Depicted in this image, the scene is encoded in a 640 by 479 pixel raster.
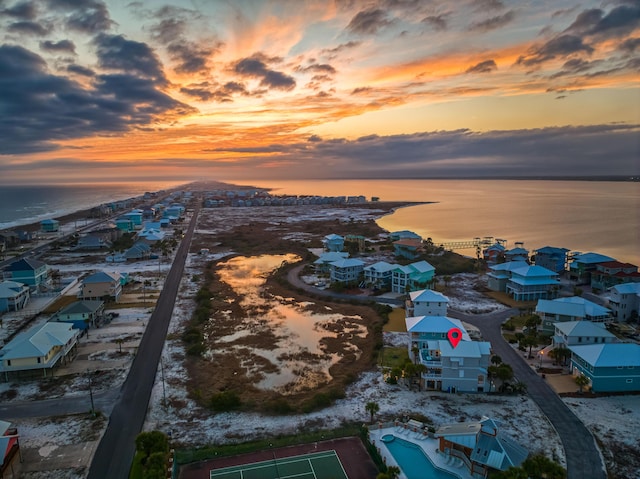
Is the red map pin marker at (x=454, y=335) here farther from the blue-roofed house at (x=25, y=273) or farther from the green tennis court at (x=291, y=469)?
the blue-roofed house at (x=25, y=273)

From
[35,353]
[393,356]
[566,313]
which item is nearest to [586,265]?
[566,313]

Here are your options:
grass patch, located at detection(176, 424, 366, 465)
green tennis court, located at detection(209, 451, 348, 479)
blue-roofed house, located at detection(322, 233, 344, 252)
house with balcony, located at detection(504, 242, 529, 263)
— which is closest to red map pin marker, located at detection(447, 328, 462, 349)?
grass patch, located at detection(176, 424, 366, 465)

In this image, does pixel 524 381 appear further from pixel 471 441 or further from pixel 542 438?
pixel 471 441

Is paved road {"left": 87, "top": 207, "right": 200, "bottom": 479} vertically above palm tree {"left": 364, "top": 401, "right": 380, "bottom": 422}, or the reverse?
palm tree {"left": 364, "top": 401, "right": 380, "bottom": 422}

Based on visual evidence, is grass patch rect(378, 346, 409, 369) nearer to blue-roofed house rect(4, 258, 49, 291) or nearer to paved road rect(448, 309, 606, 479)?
paved road rect(448, 309, 606, 479)

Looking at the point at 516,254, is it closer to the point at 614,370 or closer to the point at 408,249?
the point at 408,249

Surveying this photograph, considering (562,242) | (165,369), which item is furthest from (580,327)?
(562,242)
